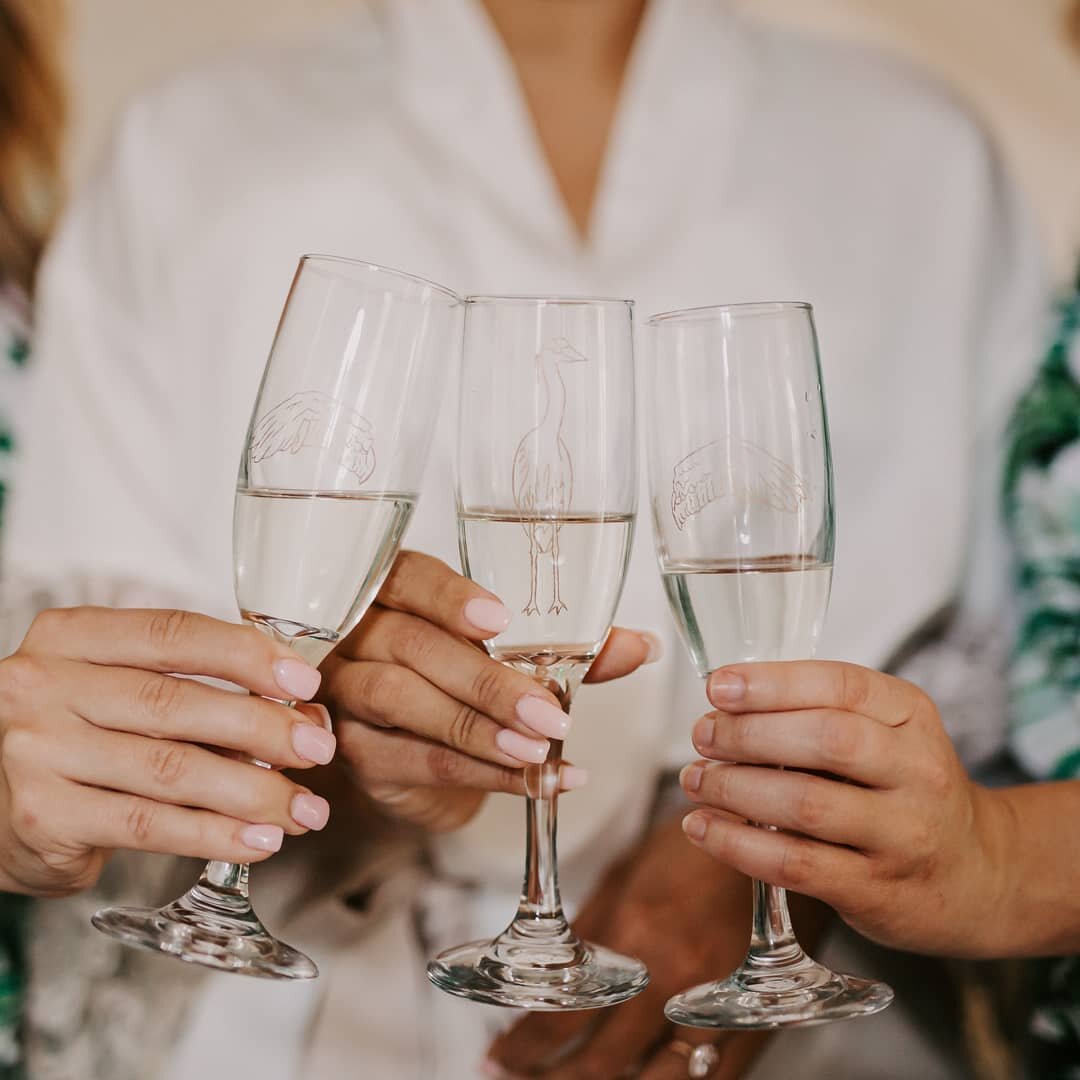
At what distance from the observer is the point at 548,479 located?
52cm

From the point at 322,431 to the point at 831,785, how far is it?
0.85ft

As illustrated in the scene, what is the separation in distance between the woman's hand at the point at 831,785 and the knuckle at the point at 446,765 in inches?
5.6

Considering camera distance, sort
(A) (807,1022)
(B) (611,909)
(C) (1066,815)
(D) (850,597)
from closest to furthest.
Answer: (A) (807,1022)
(C) (1066,815)
(B) (611,909)
(D) (850,597)

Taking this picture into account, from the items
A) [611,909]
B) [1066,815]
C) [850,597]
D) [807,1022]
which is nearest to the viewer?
[807,1022]

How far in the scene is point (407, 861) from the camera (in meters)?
0.95

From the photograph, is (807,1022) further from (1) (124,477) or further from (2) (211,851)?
(1) (124,477)

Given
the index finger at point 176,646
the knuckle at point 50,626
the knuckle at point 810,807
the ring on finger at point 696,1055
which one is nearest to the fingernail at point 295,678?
the index finger at point 176,646

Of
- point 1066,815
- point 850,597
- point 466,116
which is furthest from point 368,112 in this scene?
point 1066,815

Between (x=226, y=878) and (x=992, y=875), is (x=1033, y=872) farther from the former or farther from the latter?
(x=226, y=878)

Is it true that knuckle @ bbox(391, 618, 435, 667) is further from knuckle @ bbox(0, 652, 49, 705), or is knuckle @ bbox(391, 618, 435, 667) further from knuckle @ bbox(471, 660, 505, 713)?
knuckle @ bbox(0, 652, 49, 705)

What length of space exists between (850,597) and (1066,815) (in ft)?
1.35

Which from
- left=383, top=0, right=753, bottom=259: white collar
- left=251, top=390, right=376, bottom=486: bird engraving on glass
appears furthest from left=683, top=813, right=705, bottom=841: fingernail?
left=383, top=0, right=753, bottom=259: white collar

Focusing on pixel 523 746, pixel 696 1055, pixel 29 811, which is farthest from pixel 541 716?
pixel 696 1055

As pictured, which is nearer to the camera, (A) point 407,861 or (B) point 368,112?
(A) point 407,861
